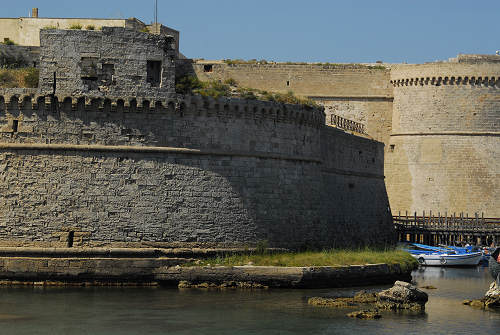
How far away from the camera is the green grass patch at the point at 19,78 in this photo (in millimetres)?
20469

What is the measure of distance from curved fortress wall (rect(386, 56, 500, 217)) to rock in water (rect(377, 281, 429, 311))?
20.2m

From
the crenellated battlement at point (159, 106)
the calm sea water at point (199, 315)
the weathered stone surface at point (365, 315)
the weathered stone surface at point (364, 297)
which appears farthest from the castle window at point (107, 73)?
the weathered stone surface at point (365, 315)

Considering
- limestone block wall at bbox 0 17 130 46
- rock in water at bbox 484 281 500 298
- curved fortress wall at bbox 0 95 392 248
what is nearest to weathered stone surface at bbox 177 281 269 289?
curved fortress wall at bbox 0 95 392 248

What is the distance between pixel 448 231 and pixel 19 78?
1977cm

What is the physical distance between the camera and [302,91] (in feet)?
133

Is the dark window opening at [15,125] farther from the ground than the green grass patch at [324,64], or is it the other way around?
the green grass patch at [324,64]

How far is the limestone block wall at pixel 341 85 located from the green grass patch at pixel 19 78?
1967 cm

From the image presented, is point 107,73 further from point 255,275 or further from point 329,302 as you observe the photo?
point 329,302

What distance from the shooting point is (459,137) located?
38.7 meters

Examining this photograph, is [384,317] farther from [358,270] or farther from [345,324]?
[358,270]

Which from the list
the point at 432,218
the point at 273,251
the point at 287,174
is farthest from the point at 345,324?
the point at 432,218

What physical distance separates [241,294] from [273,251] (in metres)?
2.67

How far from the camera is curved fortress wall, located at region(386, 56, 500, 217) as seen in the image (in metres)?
38.5

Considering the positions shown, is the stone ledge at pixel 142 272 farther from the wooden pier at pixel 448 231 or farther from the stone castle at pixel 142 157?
the wooden pier at pixel 448 231
